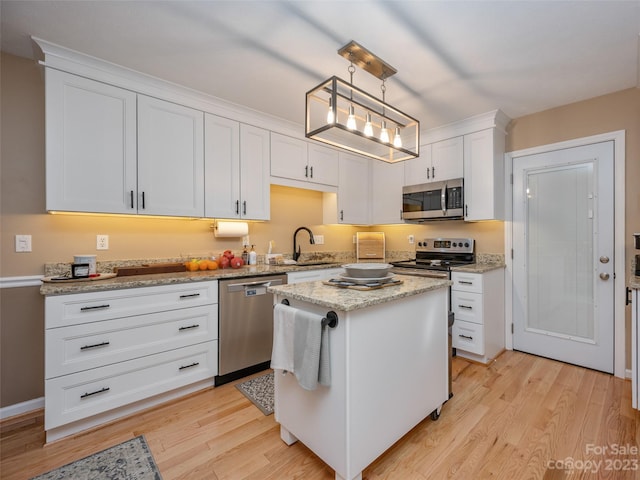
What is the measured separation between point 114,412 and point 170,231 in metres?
1.42

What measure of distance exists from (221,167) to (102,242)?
114cm

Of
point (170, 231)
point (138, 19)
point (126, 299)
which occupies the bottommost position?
point (126, 299)

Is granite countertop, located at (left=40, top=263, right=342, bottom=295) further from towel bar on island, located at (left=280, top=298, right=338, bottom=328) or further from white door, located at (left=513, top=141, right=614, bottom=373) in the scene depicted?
white door, located at (left=513, top=141, right=614, bottom=373)

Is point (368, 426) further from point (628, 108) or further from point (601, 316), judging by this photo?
point (628, 108)

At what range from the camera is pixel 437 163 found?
3393 millimetres

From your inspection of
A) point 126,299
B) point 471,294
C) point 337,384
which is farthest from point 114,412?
point 471,294

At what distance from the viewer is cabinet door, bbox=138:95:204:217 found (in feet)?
7.46

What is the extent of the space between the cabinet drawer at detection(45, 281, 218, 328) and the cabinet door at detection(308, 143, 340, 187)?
1.77 metres

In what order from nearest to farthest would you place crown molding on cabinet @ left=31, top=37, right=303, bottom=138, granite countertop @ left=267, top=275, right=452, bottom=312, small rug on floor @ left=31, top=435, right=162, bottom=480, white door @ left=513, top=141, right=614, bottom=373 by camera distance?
granite countertop @ left=267, top=275, right=452, bottom=312, small rug on floor @ left=31, top=435, right=162, bottom=480, crown molding on cabinet @ left=31, top=37, right=303, bottom=138, white door @ left=513, top=141, right=614, bottom=373

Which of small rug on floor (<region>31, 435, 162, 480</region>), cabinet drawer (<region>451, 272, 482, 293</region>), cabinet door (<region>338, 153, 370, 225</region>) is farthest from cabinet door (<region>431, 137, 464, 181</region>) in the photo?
small rug on floor (<region>31, 435, 162, 480</region>)

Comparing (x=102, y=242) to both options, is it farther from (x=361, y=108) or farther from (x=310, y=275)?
(x=361, y=108)

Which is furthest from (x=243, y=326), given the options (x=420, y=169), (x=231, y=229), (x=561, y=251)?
(x=561, y=251)

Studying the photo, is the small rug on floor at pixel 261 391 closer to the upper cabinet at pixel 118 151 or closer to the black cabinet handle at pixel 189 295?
the black cabinet handle at pixel 189 295

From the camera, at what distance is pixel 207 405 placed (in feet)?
6.98
